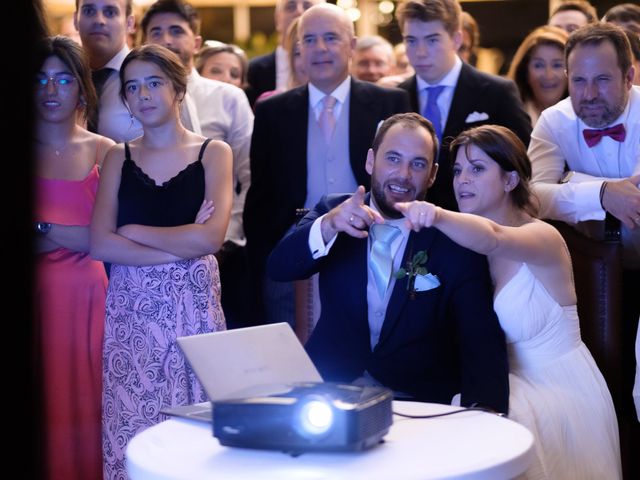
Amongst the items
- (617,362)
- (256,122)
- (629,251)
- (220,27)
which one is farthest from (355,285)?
(220,27)

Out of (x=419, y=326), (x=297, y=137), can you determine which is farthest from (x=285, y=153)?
(x=419, y=326)

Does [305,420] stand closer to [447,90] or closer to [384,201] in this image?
[384,201]

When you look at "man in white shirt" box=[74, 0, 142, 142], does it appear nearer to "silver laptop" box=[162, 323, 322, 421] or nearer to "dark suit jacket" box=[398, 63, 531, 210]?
"dark suit jacket" box=[398, 63, 531, 210]

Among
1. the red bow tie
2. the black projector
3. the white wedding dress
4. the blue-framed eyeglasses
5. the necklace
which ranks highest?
the blue-framed eyeglasses

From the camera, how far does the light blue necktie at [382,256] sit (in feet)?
8.50

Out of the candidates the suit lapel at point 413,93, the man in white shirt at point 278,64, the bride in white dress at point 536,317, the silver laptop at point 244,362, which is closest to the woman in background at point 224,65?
the man in white shirt at point 278,64

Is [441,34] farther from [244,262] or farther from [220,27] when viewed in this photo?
[220,27]

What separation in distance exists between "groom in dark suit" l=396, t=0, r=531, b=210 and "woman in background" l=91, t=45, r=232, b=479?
102 cm

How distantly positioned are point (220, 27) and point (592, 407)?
255 inches

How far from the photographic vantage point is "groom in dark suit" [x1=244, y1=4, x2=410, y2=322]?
12.1 ft

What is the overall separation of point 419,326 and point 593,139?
1099mm

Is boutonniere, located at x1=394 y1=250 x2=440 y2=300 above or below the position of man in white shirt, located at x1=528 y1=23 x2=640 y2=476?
below

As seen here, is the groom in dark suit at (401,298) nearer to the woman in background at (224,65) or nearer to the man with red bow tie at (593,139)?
the man with red bow tie at (593,139)

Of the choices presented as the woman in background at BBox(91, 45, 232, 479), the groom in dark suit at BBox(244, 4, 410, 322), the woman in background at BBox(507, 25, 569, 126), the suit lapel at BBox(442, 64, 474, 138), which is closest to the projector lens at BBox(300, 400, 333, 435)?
the woman in background at BBox(91, 45, 232, 479)
